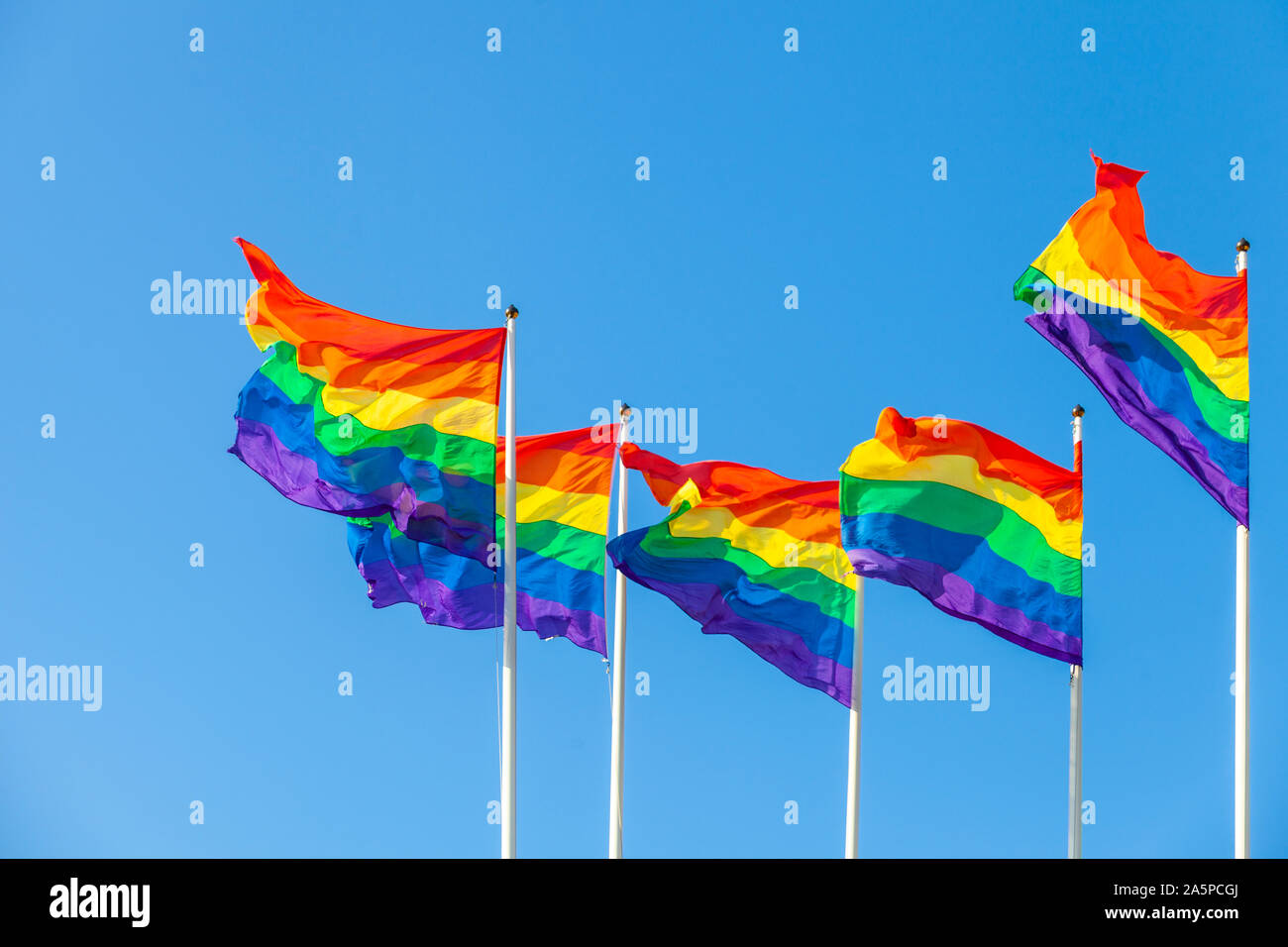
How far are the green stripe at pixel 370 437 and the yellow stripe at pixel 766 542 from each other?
5298mm

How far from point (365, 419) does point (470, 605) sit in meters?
5.34

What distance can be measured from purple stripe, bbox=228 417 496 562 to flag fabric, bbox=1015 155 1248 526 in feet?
32.3

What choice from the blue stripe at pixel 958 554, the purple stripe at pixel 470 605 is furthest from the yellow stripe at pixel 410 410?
the blue stripe at pixel 958 554

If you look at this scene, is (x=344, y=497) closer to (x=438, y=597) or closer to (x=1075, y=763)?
(x=438, y=597)

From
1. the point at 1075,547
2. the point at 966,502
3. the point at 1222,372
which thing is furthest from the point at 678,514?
the point at 1222,372

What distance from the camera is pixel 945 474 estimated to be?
27469mm

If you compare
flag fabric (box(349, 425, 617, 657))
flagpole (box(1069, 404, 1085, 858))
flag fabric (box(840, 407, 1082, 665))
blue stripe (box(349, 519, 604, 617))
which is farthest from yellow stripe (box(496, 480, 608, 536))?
flagpole (box(1069, 404, 1085, 858))

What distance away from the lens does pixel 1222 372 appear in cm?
2370

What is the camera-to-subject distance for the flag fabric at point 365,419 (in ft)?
80.9

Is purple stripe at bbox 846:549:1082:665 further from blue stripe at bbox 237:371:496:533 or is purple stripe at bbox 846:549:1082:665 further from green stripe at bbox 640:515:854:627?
blue stripe at bbox 237:371:496:533

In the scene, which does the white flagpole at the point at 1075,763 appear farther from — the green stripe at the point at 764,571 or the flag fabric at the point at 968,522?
the green stripe at the point at 764,571

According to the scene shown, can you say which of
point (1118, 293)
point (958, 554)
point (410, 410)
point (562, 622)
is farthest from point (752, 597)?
point (1118, 293)

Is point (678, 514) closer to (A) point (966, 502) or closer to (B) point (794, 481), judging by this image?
(B) point (794, 481)

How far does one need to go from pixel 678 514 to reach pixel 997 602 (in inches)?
242
